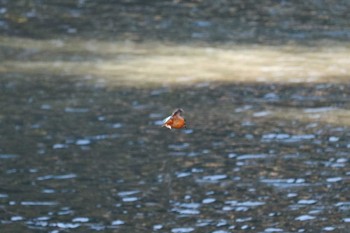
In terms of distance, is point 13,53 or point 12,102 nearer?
point 12,102

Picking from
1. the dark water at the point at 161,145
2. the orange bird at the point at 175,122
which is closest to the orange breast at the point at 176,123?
the orange bird at the point at 175,122

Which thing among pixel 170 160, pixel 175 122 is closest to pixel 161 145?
pixel 170 160

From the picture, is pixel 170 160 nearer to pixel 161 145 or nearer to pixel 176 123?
pixel 161 145

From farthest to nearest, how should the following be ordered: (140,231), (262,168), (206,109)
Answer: (206,109), (262,168), (140,231)

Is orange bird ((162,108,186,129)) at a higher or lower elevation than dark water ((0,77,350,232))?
higher

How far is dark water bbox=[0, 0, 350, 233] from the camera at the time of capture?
1085 cm

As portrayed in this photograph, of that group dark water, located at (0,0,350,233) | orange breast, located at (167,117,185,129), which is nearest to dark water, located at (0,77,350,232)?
dark water, located at (0,0,350,233)

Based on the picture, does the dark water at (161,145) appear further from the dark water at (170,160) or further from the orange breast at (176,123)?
the orange breast at (176,123)

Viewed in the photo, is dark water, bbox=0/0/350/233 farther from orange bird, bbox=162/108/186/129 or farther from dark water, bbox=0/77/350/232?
orange bird, bbox=162/108/186/129

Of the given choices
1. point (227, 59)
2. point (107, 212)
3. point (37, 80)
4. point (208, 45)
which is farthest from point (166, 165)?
point (208, 45)

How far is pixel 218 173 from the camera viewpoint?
40.2ft

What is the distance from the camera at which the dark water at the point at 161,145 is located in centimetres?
1085

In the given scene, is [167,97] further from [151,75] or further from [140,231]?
[140,231]

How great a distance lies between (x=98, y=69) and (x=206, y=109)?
3.15 m
